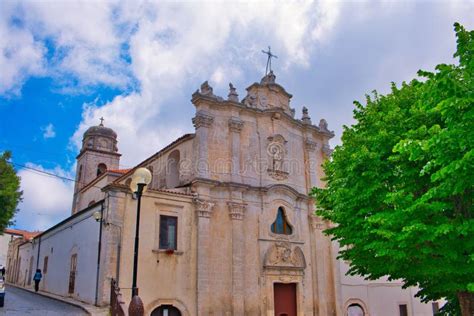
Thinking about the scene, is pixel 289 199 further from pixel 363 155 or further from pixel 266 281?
pixel 363 155

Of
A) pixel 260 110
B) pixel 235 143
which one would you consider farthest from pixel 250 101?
pixel 235 143

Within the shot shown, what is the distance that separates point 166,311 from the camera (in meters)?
18.1

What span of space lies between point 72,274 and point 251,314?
343 inches

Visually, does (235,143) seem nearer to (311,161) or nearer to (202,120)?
(202,120)

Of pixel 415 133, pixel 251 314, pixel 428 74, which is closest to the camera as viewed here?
pixel 428 74

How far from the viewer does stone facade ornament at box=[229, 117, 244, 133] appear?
22.5m

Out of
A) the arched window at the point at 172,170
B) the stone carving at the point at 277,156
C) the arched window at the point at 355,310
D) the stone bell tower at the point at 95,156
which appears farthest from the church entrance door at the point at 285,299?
the stone bell tower at the point at 95,156

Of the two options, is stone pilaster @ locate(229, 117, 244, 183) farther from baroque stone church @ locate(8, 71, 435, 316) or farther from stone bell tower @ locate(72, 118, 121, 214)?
stone bell tower @ locate(72, 118, 121, 214)

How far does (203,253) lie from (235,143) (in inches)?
239

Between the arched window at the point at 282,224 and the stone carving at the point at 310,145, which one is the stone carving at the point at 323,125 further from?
the arched window at the point at 282,224

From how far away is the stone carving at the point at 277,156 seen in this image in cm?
2345

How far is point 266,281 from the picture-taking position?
2123cm

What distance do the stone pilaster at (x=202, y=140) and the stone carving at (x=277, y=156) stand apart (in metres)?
3.86

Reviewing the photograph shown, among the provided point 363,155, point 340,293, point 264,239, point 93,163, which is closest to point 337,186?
point 363,155
